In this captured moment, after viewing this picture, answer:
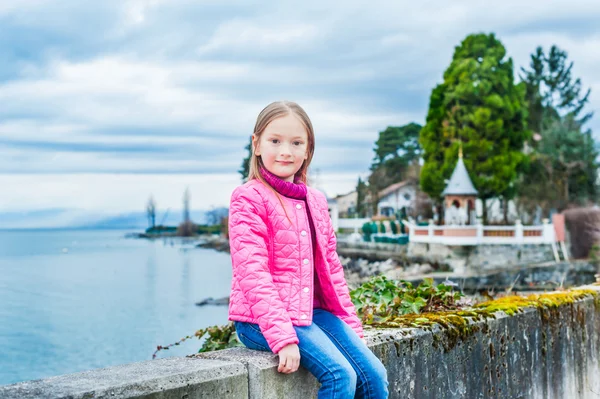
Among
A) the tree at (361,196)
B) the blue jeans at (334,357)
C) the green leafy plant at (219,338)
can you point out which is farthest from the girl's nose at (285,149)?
the tree at (361,196)

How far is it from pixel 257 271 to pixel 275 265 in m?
0.13

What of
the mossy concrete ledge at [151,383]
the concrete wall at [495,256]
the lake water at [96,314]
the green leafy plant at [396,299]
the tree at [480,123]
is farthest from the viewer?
the tree at [480,123]

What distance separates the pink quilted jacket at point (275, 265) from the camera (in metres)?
2.47

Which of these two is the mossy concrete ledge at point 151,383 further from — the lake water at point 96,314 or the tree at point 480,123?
the tree at point 480,123

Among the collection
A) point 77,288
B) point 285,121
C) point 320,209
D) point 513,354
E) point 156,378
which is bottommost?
point 77,288

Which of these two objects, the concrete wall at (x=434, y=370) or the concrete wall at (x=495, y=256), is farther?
the concrete wall at (x=495, y=256)

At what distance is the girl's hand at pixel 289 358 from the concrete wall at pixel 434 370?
1.8 inches

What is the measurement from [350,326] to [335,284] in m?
0.18

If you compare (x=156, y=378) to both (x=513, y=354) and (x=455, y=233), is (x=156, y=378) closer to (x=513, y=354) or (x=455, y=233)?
(x=513, y=354)

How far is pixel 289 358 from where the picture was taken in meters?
2.48

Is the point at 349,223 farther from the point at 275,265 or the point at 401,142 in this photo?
the point at 275,265

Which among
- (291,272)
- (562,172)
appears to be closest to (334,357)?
(291,272)

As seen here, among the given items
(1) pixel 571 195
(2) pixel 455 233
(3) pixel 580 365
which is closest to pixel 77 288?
(2) pixel 455 233

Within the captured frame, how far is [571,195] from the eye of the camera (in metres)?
39.3
